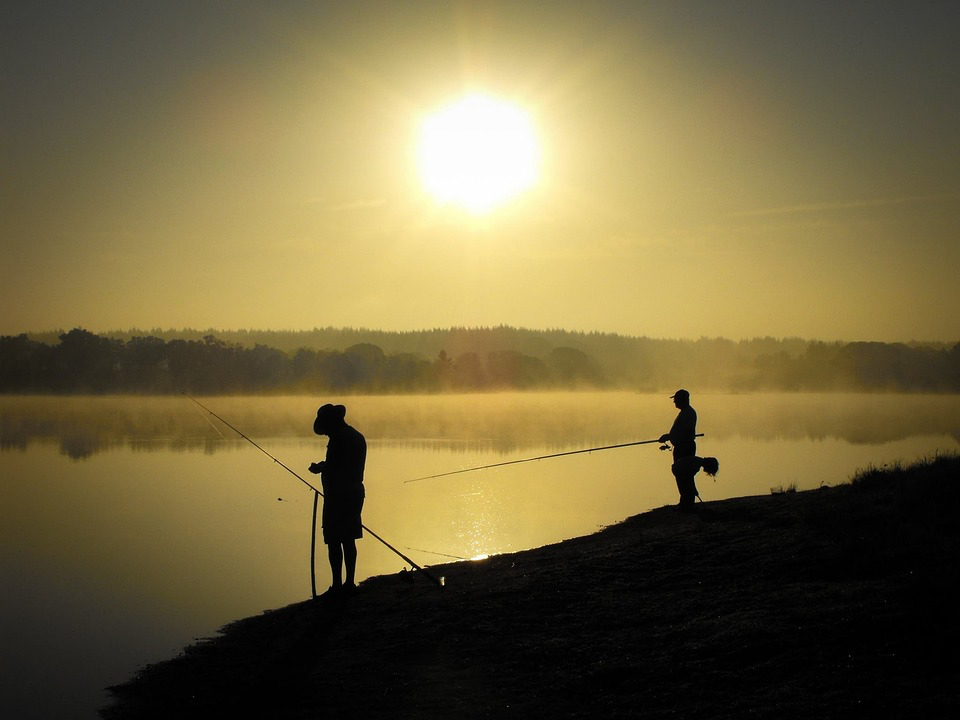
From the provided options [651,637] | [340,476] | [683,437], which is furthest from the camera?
[683,437]

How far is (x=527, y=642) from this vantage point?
8.40 m

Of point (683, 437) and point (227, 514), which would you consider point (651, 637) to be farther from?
point (227, 514)

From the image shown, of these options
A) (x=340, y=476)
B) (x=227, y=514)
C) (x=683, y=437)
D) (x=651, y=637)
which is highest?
(x=683, y=437)

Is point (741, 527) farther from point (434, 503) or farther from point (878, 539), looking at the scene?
point (434, 503)

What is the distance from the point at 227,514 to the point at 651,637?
16.8 meters

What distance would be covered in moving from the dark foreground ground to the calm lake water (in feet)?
4.61

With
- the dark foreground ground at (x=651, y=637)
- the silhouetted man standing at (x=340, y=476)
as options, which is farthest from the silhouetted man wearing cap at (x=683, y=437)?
the silhouetted man standing at (x=340, y=476)

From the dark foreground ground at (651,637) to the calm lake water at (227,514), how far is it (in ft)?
4.61

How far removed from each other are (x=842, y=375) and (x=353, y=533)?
140 m

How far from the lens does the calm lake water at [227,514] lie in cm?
1150

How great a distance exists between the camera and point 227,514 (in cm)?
2252

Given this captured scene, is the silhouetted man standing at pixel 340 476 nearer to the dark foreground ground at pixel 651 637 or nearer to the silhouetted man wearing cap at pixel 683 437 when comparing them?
the dark foreground ground at pixel 651 637

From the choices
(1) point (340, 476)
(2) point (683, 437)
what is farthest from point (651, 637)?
(2) point (683, 437)

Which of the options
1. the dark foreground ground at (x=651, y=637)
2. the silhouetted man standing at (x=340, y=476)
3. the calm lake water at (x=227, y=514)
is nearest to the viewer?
the dark foreground ground at (x=651, y=637)
